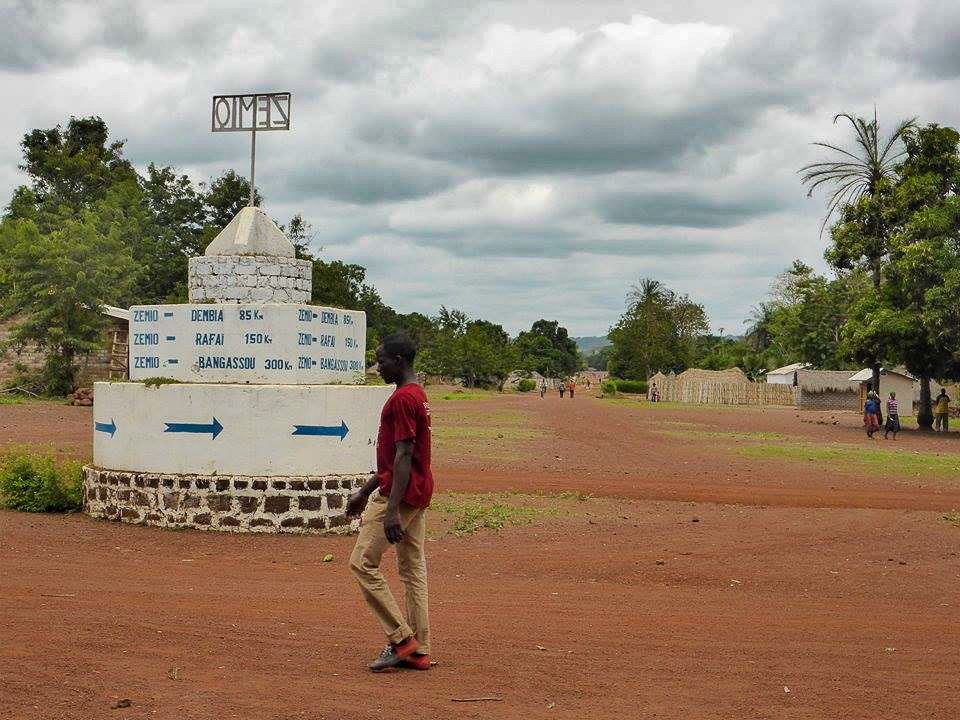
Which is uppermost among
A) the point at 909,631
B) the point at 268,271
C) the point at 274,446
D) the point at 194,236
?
the point at 194,236

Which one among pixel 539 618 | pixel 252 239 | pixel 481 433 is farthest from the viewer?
pixel 481 433

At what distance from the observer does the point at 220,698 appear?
5613mm

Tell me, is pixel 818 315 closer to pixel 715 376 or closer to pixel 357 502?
pixel 715 376

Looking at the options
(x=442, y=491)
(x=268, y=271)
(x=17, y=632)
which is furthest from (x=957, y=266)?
(x=17, y=632)

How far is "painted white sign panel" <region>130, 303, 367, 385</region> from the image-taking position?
470 inches

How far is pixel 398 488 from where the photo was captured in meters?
6.16

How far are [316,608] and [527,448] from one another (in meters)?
17.6

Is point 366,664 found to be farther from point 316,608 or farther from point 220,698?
point 316,608

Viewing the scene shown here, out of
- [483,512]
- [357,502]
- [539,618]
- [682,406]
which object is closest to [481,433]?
[483,512]

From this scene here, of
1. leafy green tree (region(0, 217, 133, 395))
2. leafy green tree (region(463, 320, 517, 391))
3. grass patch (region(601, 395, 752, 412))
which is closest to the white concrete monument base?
leafy green tree (region(0, 217, 133, 395))

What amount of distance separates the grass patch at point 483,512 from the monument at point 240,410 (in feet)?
5.07

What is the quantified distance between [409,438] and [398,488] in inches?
11.6

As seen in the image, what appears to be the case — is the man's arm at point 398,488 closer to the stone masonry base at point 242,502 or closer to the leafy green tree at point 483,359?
the stone masonry base at point 242,502

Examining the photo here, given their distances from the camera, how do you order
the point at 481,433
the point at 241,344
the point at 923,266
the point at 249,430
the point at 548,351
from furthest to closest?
the point at 548,351
the point at 923,266
the point at 481,433
the point at 241,344
the point at 249,430
